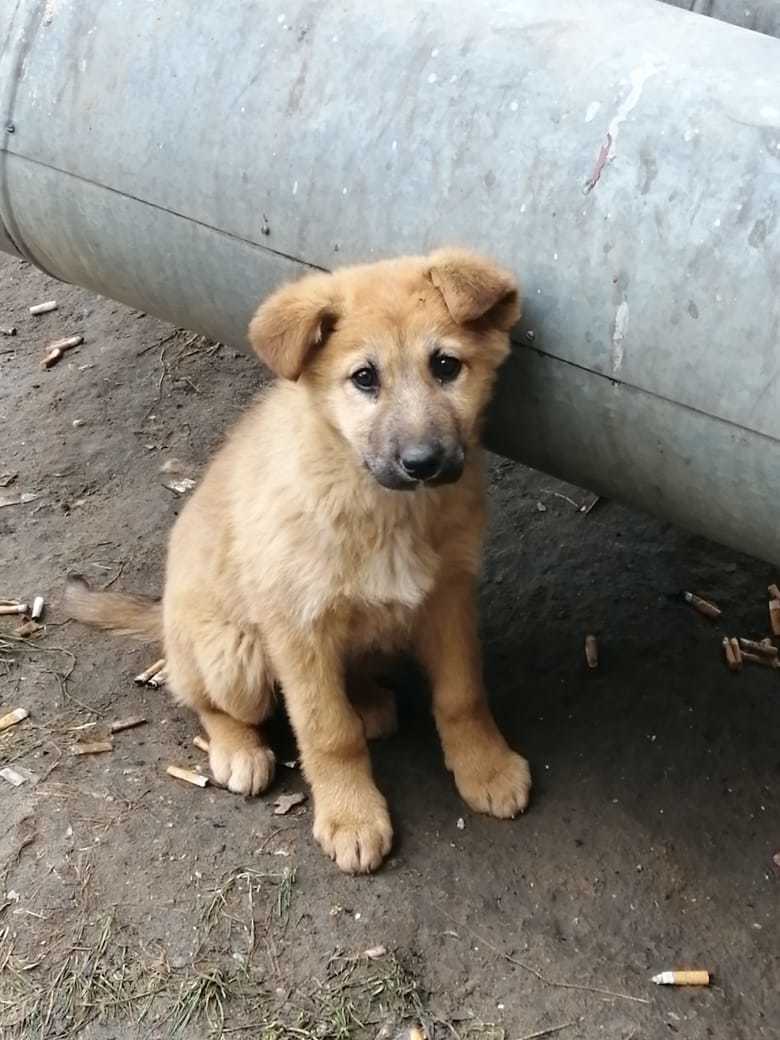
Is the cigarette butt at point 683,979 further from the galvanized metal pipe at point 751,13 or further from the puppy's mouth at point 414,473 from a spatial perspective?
the galvanized metal pipe at point 751,13

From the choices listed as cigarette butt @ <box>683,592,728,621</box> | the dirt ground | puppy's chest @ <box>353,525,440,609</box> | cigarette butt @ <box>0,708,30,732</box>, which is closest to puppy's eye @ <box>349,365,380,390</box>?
puppy's chest @ <box>353,525,440,609</box>

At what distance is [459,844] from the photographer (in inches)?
164

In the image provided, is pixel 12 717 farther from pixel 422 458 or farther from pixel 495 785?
pixel 422 458

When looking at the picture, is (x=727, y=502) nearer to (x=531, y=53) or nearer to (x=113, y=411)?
(x=531, y=53)

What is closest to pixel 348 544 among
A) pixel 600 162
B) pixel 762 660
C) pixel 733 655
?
pixel 600 162

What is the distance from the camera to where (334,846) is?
13.3 feet

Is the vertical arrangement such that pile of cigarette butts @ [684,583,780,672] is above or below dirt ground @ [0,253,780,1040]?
above

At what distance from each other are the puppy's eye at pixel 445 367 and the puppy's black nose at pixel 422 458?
0.23 m

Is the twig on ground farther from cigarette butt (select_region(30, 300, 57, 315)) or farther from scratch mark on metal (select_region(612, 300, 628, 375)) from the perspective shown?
cigarette butt (select_region(30, 300, 57, 315))

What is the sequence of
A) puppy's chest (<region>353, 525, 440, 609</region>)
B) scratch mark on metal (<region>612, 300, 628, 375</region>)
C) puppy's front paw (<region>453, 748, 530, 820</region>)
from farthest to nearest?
puppy's front paw (<region>453, 748, 530, 820</region>), puppy's chest (<region>353, 525, 440, 609</region>), scratch mark on metal (<region>612, 300, 628, 375</region>)

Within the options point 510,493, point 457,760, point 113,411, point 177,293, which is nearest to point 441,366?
point 177,293

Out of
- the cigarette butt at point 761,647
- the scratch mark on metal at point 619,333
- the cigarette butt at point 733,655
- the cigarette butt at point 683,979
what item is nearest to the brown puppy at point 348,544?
the scratch mark on metal at point 619,333

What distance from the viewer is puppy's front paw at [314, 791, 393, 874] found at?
13.2 ft

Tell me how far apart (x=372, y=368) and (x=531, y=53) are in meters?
0.95
